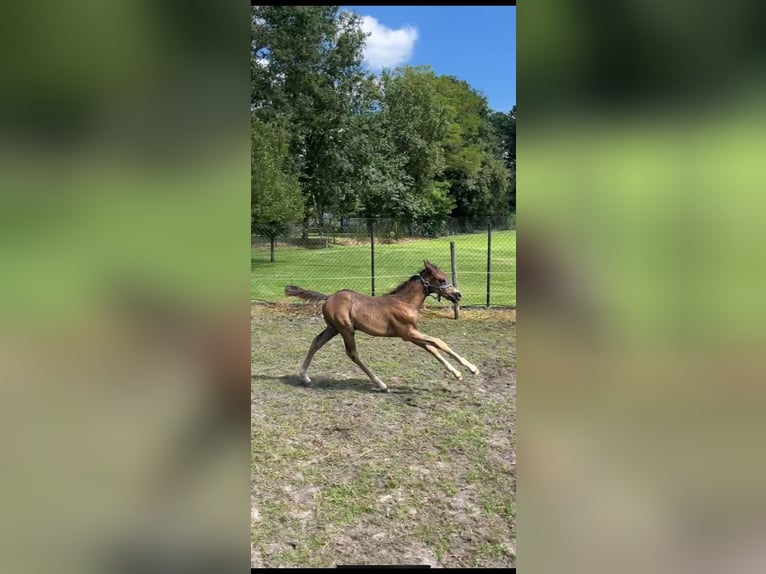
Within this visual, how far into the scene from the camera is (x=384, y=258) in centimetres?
1237

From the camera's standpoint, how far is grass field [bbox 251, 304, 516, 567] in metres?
2.29

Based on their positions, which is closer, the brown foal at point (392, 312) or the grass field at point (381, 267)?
the brown foal at point (392, 312)

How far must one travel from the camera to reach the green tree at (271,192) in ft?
30.3

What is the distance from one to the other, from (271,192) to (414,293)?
693 cm

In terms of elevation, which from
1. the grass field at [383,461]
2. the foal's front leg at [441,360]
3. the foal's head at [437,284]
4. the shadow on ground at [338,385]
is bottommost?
the grass field at [383,461]

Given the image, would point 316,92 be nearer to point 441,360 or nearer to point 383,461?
point 441,360

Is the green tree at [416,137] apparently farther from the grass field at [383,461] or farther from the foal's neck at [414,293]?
the foal's neck at [414,293]

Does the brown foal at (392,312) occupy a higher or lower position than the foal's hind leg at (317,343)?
higher

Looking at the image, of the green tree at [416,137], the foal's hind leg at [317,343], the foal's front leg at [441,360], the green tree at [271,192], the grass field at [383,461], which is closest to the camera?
the grass field at [383,461]

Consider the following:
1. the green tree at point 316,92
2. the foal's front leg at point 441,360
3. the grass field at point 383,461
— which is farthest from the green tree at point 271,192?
the foal's front leg at point 441,360

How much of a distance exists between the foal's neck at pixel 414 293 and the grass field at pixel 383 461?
72 centimetres
